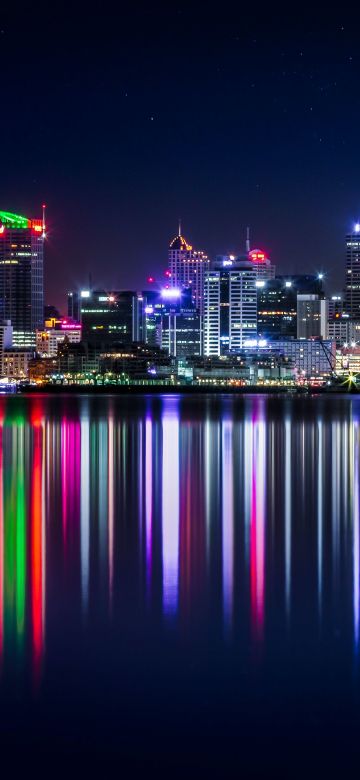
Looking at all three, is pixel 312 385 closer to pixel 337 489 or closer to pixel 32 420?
pixel 32 420

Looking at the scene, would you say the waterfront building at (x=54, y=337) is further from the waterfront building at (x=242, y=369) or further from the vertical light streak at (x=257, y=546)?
the vertical light streak at (x=257, y=546)

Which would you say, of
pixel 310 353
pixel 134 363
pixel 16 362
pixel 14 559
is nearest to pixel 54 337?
pixel 16 362

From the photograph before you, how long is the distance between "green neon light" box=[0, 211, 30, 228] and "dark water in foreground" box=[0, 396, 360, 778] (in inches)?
6415

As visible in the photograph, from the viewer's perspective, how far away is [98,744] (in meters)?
7.98

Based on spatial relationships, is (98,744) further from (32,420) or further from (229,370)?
(229,370)

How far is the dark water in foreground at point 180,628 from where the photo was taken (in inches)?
315

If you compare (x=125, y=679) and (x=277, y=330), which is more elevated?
(x=277, y=330)

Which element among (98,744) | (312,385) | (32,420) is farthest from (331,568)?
(312,385)

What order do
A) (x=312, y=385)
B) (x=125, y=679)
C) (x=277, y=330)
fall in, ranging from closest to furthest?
(x=125, y=679) < (x=312, y=385) < (x=277, y=330)

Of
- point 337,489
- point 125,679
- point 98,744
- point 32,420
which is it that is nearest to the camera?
point 98,744

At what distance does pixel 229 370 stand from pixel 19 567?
455ft

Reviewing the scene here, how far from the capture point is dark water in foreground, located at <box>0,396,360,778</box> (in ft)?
26.3

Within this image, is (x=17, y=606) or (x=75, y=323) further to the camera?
(x=75, y=323)

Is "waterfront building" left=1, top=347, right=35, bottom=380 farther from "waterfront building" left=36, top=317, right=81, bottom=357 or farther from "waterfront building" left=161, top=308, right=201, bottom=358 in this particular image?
"waterfront building" left=161, top=308, right=201, bottom=358
